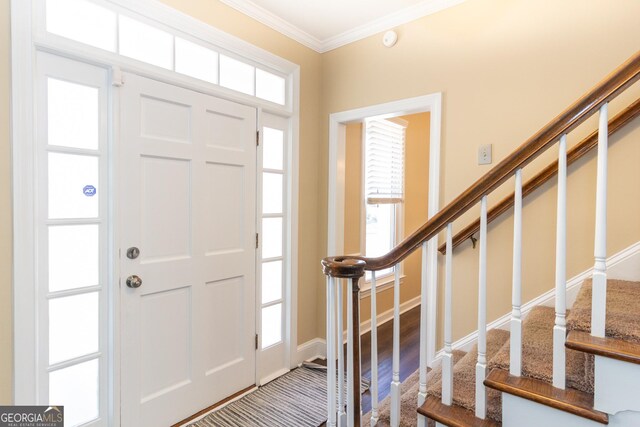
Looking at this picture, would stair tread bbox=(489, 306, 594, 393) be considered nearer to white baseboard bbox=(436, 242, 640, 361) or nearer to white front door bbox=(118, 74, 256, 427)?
white baseboard bbox=(436, 242, 640, 361)

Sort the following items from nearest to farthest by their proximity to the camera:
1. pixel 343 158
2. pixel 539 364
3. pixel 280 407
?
pixel 539 364 → pixel 280 407 → pixel 343 158

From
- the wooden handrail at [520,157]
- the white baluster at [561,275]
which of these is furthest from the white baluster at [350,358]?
the white baluster at [561,275]

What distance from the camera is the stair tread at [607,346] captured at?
1022mm

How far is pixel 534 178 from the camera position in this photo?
190 cm

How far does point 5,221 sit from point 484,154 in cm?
252

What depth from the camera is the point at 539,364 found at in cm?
129

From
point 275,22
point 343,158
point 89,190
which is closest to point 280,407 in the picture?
point 89,190

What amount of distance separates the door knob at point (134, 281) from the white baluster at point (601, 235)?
2.03 m

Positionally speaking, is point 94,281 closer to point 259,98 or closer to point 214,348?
point 214,348

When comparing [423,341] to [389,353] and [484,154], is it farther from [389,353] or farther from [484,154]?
[389,353]

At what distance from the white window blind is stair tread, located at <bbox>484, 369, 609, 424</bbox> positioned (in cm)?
237

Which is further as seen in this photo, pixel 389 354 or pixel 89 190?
pixel 389 354

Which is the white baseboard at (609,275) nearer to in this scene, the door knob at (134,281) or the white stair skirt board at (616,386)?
the white stair skirt board at (616,386)

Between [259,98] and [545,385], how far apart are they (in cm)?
227
